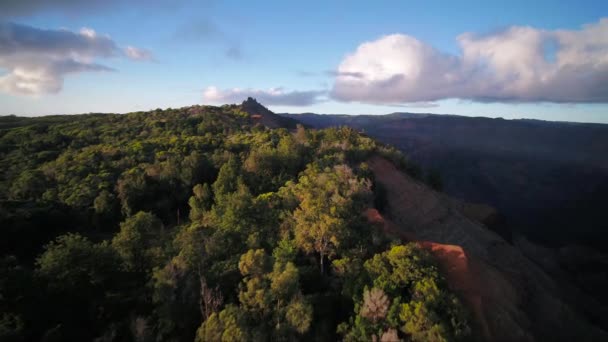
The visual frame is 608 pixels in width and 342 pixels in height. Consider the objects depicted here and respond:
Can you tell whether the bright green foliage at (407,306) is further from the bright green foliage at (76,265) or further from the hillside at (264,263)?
the bright green foliage at (76,265)

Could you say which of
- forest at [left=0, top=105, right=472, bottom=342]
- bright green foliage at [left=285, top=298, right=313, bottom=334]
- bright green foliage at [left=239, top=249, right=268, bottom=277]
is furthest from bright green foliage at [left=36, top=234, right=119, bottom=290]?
bright green foliage at [left=285, top=298, right=313, bottom=334]

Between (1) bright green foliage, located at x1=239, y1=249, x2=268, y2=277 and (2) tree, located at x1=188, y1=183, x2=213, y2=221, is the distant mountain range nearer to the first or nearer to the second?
(2) tree, located at x1=188, y1=183, x2=213, y2=221

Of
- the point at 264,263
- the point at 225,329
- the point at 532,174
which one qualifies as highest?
the point at 264,263

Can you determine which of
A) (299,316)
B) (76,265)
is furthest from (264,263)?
(76,265)

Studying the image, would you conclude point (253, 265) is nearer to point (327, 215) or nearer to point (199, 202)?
point (327, 215)

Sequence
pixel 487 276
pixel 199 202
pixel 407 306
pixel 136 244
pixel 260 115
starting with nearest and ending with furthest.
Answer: pixel 407 306
pixel 487 276
pixel 136 244
pixel 199 202
pixel 260 115

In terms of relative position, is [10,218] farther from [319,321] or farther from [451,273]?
[451,273]
